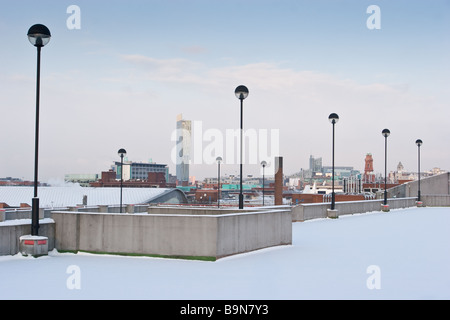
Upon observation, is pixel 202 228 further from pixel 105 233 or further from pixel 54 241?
pixel 54 241

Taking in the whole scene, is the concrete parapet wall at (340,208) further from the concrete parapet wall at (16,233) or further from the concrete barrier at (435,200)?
the concrete parapet wall at (16,233)

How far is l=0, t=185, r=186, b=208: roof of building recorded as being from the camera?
109 meters

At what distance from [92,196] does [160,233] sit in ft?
347

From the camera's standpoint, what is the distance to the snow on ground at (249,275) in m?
9.24

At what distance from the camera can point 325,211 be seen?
29.3m

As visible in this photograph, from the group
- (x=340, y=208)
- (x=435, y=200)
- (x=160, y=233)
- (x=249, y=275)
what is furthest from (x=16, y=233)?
(x=435, y=200)

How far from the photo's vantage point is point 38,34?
46.6ft

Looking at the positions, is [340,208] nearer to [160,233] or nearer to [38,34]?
[160,233]

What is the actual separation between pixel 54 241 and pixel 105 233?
177 cm

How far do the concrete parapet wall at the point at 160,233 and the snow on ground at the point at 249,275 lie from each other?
0.36 m

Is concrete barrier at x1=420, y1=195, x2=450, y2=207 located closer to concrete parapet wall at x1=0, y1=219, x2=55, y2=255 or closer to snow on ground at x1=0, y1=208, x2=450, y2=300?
snow on ground at x1=0, y1=208, x2=450, y2=300

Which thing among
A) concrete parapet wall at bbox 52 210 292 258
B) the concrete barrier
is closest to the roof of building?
the concrete barrier

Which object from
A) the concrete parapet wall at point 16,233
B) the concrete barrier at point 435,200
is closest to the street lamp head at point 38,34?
the concrete parapet wall at point 16,233
